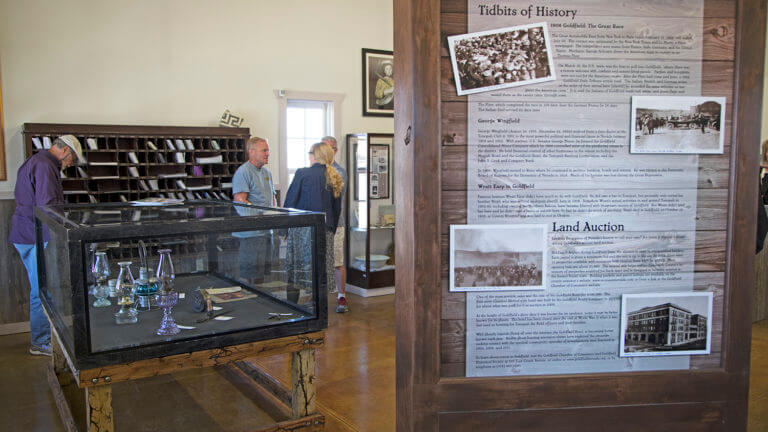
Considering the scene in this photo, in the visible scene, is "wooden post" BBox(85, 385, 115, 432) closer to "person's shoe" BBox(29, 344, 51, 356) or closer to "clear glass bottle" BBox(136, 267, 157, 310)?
"clear glass bottle" BBox(136, 267, 157, 310)

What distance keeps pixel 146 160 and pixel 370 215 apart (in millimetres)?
2555

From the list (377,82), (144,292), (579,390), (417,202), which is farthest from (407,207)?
(377,82)

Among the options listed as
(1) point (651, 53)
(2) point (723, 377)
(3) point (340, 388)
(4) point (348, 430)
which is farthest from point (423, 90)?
(3) point (340, 388)

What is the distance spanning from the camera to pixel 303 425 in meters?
3.18

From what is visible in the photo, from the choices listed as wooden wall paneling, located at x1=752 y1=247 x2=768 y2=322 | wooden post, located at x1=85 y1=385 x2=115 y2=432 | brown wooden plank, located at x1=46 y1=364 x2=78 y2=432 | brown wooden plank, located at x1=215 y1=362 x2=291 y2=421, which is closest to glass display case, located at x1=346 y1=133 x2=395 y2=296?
brown wooden plank, located at x1=215 y1=362 x2=291 y2=421

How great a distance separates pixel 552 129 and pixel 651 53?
1.13 feet

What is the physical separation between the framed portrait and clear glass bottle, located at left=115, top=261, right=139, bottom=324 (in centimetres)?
482

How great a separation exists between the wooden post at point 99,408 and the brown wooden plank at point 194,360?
0.18 feet

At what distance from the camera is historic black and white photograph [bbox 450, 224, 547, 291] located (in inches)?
64.5

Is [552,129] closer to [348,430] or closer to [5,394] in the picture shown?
[348,430]

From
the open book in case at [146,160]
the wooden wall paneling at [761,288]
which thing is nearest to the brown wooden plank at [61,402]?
the open book in case at [146,160]

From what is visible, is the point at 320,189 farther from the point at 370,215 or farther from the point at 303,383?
the point at 303,383

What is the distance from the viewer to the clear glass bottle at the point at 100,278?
324 centimetres

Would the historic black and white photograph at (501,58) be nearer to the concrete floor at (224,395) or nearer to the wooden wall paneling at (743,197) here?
the wooden wall paneling at (743,197)
